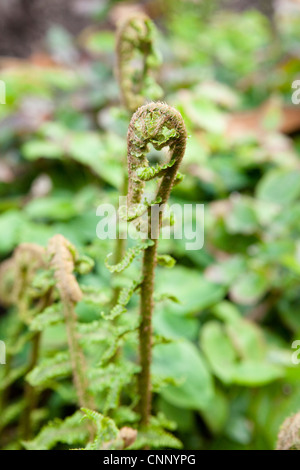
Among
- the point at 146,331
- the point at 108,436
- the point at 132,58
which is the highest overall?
the point at 132,58

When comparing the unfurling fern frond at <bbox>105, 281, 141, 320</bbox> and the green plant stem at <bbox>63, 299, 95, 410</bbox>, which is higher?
the unfurling fern frond at <bbox>105, 281, 141, 320</bbox>

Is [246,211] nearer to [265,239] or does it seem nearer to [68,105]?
[265,239]

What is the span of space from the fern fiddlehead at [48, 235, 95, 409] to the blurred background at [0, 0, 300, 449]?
0.51ft

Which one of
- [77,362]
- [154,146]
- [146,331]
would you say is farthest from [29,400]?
[154,146]

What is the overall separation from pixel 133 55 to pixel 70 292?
0.43m

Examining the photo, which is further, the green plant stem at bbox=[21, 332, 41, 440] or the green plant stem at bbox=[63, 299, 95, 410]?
the green plant stem at bbox=[21, 332, 41, 440]

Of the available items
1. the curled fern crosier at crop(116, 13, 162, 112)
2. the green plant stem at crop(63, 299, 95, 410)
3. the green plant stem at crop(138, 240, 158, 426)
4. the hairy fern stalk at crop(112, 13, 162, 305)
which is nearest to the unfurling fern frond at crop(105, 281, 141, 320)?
the green plant stem at crop(138, 240, 158, 426)

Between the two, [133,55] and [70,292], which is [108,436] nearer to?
[70,292]

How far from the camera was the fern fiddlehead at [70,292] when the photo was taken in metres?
0.67

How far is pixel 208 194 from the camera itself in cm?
158

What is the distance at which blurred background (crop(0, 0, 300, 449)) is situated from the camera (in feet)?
3.39

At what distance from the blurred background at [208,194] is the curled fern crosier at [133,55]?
1.6 inches

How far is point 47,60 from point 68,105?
553mm

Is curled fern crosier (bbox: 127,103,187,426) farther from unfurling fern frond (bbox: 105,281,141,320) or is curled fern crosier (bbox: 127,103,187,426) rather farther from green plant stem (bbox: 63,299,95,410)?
green plant stem (bbox: 63,299,95,410)
